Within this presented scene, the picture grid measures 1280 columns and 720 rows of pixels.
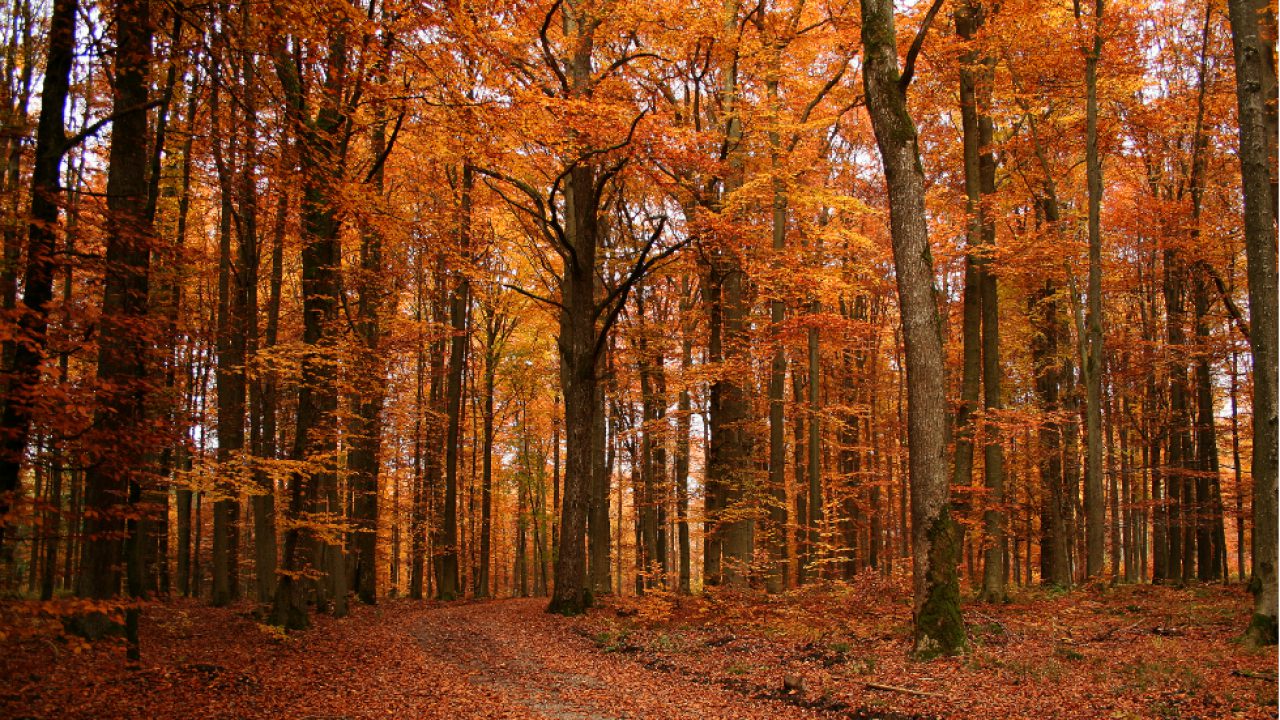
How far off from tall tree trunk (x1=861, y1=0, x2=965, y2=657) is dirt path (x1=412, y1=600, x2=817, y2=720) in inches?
100

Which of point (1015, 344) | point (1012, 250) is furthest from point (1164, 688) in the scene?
point (1015, 344)

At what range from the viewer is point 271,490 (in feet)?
38.8

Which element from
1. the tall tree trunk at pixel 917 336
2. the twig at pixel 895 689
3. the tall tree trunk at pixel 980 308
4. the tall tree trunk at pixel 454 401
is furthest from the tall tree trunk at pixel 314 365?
the tall tree trunk at pixel 980 308

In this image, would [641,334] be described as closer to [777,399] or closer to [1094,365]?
[777,399]

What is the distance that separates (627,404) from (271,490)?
14646mm

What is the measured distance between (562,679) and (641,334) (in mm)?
12164

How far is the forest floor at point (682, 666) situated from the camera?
657 centimetres

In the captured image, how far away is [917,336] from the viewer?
8.80 metres

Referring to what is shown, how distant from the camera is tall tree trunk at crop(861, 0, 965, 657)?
827cm

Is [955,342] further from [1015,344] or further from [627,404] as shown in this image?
[627,404]

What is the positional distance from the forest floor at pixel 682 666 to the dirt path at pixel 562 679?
0.14ft

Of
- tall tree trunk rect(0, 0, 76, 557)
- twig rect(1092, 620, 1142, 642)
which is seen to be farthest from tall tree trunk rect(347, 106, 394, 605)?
twig rect(1092, 620, 1142, 642)

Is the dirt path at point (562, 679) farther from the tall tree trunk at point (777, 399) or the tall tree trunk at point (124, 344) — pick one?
the tall tree trunk at point (777, 399)

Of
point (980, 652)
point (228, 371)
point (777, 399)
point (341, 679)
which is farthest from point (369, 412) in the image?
point (980, 652)
